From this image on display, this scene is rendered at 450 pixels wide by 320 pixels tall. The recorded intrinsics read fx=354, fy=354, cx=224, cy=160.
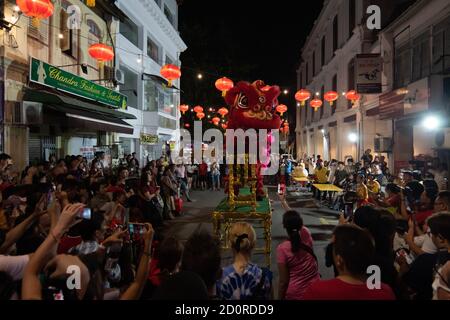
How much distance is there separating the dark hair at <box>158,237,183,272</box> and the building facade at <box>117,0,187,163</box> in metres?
15.4

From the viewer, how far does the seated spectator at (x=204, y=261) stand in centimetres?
251

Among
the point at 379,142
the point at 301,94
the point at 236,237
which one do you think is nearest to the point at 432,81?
the point at 379,142

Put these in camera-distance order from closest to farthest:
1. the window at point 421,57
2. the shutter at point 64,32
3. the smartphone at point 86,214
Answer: the smartphone at point 86,214
the shutter at point 64,32
the window at point 421,57

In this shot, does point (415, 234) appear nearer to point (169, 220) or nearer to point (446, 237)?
point (446, 237)

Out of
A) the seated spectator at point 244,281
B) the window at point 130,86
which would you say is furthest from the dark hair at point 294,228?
the window at point 130,86

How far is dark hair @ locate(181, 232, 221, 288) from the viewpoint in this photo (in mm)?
2506

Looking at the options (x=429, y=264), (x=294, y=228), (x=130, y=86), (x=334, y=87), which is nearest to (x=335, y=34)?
(x=334, y=87)

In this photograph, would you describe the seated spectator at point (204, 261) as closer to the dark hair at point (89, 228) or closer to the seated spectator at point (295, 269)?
the seated spectator at point (295, 269)

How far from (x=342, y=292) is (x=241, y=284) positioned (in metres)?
0.92

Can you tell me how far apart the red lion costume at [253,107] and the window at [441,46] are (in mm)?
7127

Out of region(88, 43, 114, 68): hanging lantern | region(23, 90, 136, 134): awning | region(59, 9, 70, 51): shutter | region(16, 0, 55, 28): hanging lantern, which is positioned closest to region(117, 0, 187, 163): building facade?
region(59, 9, 70, 51): shutter

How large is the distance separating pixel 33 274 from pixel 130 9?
1887 cm

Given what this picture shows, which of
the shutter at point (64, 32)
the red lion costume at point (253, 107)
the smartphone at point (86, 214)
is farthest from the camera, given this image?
the shutter at point (64, 32)

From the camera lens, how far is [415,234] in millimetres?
4559
